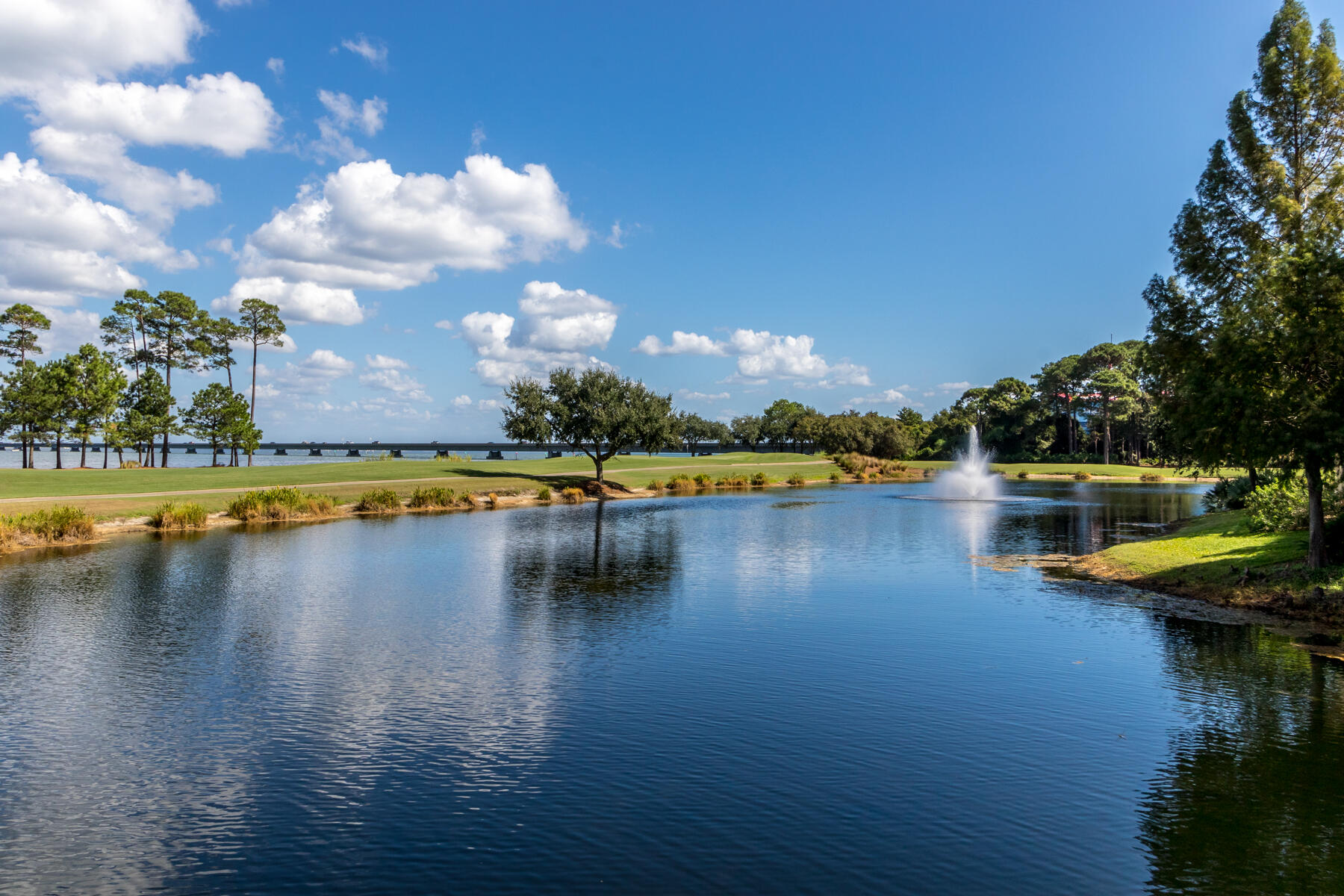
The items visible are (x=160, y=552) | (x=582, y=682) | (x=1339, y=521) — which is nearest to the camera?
(x=582, y=682)

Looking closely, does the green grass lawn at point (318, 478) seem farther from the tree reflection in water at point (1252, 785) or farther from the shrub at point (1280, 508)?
the shrub at point (1280, 508)

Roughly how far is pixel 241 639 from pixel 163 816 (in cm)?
943

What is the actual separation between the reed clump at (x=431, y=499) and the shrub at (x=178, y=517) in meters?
14.4

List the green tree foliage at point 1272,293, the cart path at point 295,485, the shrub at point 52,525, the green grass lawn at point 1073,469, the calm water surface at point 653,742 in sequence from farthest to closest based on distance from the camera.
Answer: the green grass lawn at point 1073,469
the cart path at point 295,485
the shrub at point 52,525
the green tree foliage at point 1272,293
the calm water surface at point 653,742

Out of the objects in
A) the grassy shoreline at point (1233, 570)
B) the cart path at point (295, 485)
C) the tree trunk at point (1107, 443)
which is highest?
the tree trunk at point (1107, 443)

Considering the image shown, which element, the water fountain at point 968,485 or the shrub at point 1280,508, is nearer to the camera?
the shrub at point 1280,508

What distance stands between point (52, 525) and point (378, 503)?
1915 centimetres

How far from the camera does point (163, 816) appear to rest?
942cm

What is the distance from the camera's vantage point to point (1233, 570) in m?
23.6

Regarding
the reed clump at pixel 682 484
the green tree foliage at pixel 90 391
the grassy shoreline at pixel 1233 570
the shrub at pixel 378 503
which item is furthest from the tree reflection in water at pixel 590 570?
the green tree foliage at pixel 90 391

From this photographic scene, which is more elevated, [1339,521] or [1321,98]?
[1321,98]

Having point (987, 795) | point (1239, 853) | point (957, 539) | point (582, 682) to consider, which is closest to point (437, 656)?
point (582, 682)

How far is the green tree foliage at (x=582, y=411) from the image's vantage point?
69562mm

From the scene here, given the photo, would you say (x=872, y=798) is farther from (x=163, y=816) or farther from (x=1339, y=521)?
(x=1339, y=521)
